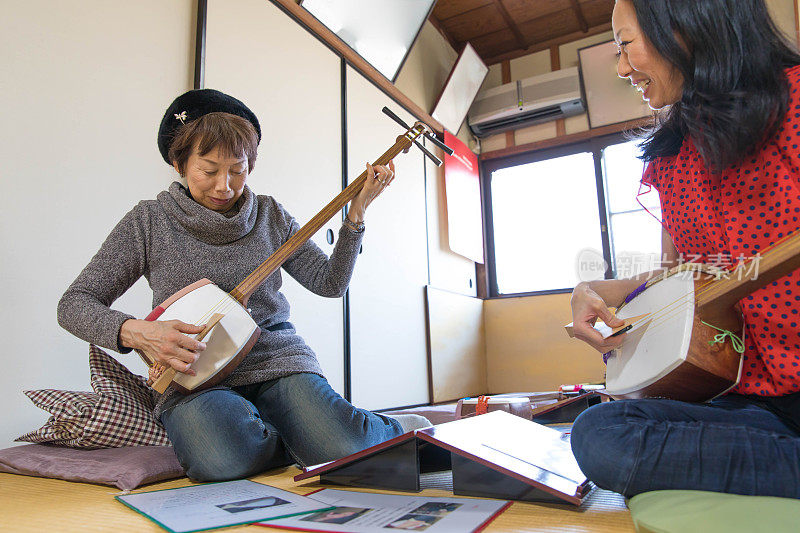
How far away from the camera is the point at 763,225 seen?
0.91m

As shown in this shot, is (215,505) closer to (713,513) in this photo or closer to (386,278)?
(713,513)

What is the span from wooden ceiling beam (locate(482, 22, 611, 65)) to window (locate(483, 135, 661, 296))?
91cm

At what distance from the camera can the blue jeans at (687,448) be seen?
780 mm

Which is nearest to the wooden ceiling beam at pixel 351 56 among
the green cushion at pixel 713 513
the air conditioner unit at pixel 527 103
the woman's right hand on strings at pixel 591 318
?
the air conditioner unit at pixel 527 103

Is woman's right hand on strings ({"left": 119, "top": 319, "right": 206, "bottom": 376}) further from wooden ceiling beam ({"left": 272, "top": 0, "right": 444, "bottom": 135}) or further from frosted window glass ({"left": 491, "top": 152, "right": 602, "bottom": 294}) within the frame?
frosted window glass ({"left": 491, "top": 152, "right": 602, "bottom": 294})

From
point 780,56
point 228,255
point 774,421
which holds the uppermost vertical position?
point 780,56

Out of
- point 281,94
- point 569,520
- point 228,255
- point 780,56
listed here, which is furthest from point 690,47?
point 281,94

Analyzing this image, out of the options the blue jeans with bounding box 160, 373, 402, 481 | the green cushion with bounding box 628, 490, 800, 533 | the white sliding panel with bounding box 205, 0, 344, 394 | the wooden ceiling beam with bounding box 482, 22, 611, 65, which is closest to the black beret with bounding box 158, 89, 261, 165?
the blue jeans with bounding box 160, 373, 402, 481

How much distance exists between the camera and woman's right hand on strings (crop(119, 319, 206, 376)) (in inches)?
46.5

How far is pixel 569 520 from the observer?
809mm

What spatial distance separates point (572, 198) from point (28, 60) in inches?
154

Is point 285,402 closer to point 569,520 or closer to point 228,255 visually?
point 228,255

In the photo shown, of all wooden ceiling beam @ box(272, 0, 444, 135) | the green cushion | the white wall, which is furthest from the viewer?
wooden ceiling beam @ box(272, 0, 444, 135)

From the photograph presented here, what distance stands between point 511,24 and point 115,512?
4.52 m
